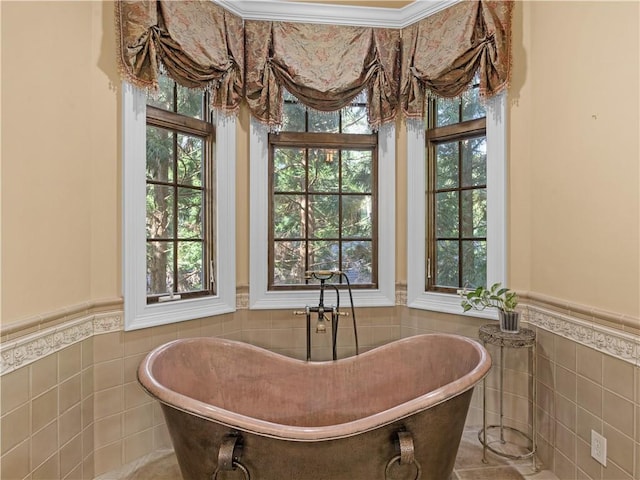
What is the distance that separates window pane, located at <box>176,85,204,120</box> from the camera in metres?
2.14

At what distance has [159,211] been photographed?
6.76 ft

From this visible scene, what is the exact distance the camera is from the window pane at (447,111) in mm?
2312

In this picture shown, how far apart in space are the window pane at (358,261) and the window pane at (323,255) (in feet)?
0.21

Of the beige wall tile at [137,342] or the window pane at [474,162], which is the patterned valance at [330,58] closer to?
the window pane at [474,162]

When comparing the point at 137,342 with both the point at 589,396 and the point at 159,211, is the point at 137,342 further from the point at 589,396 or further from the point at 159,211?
the point at 589,396

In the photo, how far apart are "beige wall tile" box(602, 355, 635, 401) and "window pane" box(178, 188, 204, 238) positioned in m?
2.21

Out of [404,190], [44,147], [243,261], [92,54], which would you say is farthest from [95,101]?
[404,190]

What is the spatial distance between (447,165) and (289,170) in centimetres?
107

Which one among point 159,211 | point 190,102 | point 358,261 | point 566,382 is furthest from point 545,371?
point 190,102

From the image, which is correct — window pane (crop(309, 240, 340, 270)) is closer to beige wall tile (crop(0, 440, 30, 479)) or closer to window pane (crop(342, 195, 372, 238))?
window pane (crop(342, 195, 372, 238))

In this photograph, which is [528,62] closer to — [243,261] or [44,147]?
[243,261]

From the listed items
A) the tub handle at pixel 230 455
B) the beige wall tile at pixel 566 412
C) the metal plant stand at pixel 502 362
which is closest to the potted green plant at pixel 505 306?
the metal plant stand at pixel 502 362

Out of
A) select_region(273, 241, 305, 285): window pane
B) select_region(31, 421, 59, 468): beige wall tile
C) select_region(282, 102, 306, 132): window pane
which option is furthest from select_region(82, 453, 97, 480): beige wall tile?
select_region(282, 102, 306, 132): window pane

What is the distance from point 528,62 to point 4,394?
9.32ft
